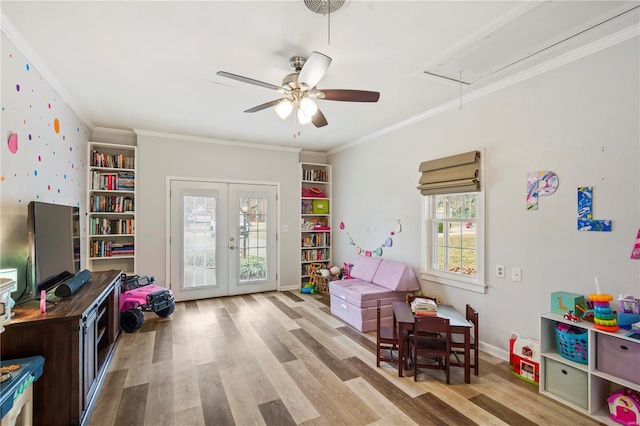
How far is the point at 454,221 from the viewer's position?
3.47 meters

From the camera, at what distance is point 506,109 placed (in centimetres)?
288

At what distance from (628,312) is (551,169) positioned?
3.87ft

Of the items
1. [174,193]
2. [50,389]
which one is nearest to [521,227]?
[50,389]

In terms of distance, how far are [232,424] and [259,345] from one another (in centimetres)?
120

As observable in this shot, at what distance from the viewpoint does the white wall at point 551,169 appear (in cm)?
216

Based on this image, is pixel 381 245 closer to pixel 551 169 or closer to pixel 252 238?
pixel 252 238

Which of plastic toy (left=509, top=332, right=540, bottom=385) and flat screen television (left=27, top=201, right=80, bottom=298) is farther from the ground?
flat screen television (left=27, top=201, right=80, bottom=298)

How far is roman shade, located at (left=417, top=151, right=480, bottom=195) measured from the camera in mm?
3107

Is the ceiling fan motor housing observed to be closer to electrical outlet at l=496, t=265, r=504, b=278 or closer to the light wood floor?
the light wood floor

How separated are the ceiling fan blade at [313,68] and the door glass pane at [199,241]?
340cm

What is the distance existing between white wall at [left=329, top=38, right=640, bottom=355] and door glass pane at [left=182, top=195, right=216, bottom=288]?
129 inches

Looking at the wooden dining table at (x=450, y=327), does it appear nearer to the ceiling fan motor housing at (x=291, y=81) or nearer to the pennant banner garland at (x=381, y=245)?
the pennant banner garland at (x=381, y=245)

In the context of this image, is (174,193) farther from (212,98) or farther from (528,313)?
Result: (528,313)

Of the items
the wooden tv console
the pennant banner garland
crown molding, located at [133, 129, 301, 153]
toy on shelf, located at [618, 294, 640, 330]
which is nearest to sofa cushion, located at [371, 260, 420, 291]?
the pennant banner garland
